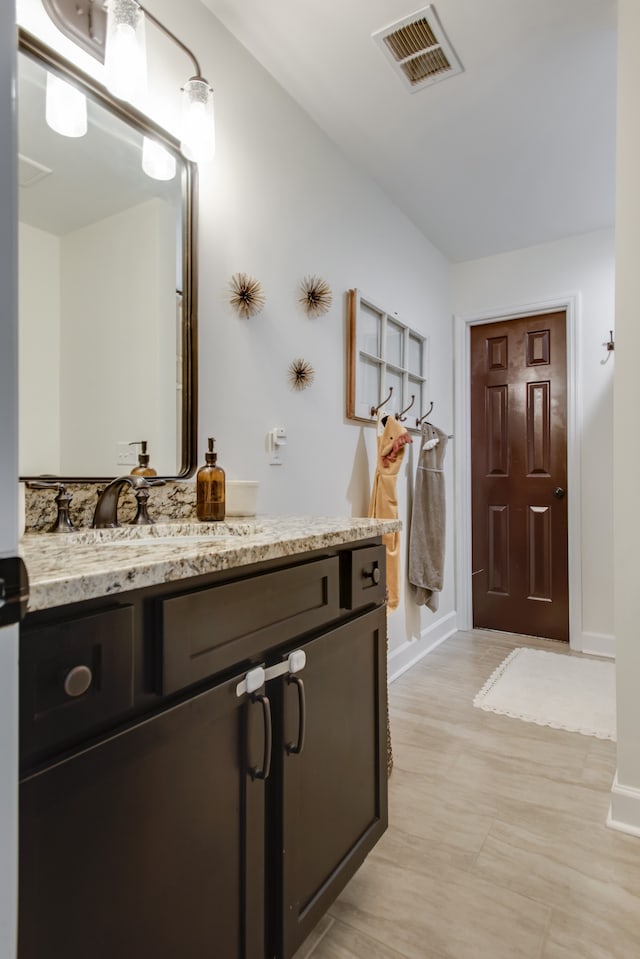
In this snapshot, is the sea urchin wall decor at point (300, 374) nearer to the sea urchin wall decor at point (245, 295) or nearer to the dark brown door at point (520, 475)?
the sea urchin wall decor at point (245, 295)

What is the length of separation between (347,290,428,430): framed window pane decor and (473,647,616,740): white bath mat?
4.72 feet

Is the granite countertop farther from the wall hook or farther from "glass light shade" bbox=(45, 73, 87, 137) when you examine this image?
the wall hook

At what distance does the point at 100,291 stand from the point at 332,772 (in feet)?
3.99

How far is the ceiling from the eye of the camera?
1.67 metres

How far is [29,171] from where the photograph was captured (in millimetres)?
1161

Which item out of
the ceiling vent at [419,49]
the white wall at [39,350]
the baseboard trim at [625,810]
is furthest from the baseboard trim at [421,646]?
the ceiling vent at [419,49]

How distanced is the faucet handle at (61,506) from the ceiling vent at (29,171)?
654 millimetres

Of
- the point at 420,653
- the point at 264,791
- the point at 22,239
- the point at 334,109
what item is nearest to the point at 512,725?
the point at 420,653

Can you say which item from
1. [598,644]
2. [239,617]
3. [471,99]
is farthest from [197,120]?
[598,644]

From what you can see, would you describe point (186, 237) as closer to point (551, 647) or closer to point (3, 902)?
point (3, 902)

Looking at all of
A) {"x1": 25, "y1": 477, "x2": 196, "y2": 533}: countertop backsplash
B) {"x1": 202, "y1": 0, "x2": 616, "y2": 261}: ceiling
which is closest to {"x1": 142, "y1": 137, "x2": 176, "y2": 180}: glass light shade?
{"x1": 202, "y1": 0, "x2": 616, "y2": 261}: ceiling

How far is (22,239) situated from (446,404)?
2.84 meters

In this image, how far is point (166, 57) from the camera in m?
1.47

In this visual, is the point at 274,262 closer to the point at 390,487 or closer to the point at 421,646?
the point at 390,487
